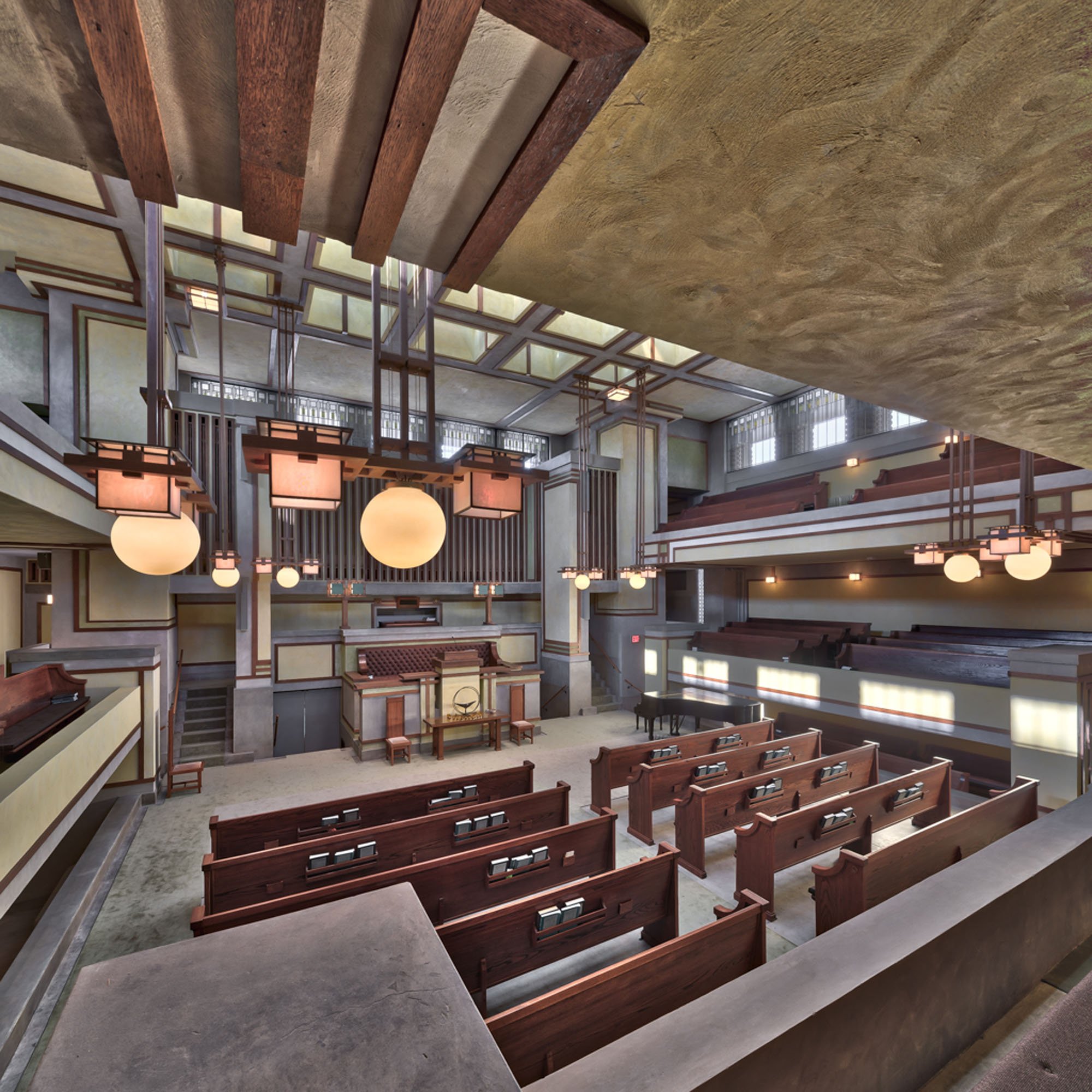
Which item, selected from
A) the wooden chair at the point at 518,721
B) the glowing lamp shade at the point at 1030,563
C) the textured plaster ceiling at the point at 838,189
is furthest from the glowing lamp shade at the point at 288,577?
the glowing lamp shade at the point at 1030,563

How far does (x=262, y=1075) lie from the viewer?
107 cm

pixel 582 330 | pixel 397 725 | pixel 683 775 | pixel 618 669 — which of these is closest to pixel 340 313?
pixel 582 330

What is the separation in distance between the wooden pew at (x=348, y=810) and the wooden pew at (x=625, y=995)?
221 cm

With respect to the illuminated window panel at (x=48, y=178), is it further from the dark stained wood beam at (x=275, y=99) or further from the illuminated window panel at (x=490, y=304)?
the dark stained wood beam at (x=275, y=99)

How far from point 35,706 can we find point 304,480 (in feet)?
14.1

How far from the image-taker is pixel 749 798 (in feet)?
15.3

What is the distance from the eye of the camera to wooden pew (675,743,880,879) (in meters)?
4.41

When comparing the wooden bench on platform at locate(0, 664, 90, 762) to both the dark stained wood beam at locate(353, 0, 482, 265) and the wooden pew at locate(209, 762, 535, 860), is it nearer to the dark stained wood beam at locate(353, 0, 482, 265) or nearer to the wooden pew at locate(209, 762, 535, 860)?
the wooden pew at locate(209, 762, 535, 860)

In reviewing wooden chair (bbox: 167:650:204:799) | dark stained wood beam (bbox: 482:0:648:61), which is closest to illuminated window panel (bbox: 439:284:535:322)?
wooden chair (bbox: 167:650:204:799)

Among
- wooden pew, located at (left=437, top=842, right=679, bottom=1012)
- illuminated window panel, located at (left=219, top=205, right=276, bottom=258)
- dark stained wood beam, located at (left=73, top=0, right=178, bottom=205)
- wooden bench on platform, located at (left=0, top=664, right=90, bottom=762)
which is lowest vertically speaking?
wooden pew, located at (left=437, top=842, right=679, bottom=1012)

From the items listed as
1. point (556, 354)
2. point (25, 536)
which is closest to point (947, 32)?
point (25, 536)

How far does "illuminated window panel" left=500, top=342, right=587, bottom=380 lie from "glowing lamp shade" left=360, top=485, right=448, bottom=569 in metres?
6.85

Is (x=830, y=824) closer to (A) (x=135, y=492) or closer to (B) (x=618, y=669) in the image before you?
(A) (x=135, y=492)

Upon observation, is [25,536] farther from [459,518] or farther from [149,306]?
[459,518]
